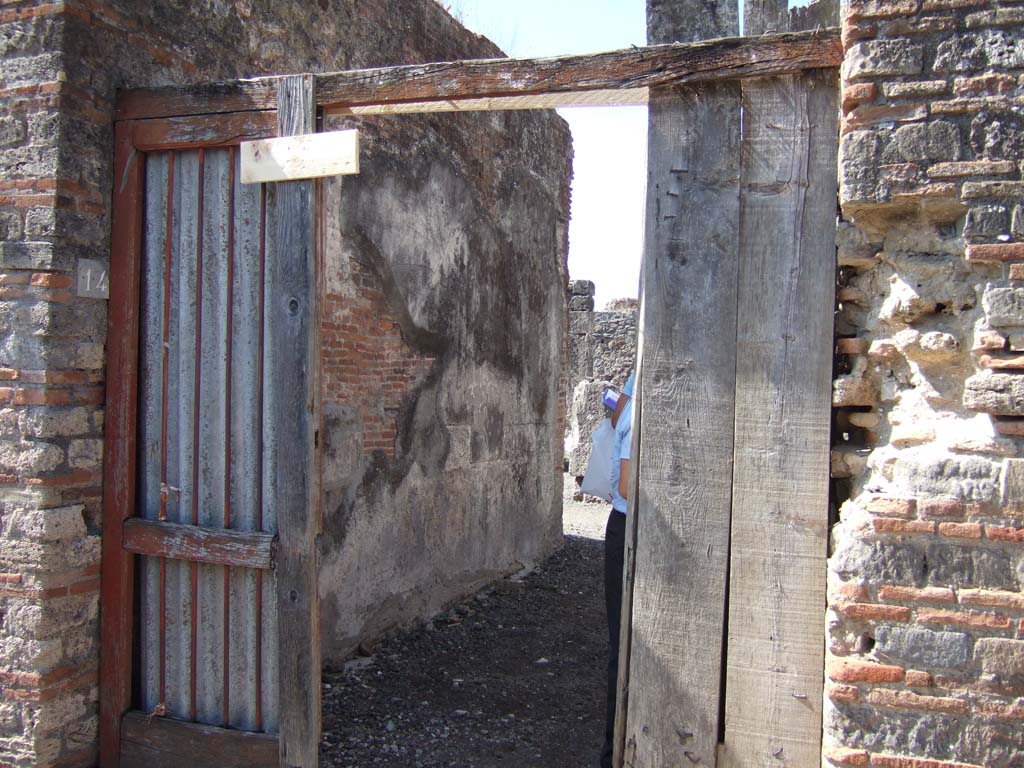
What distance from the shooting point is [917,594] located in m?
2.64

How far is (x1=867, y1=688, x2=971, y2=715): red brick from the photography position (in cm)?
261

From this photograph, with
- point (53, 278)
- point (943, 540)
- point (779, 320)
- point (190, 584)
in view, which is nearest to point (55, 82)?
point (53, 278)

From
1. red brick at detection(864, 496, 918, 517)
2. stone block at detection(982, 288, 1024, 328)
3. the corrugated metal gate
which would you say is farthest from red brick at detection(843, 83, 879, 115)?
the corrugated metal gate

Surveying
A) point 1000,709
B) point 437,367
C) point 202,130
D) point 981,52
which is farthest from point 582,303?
point 1000,709

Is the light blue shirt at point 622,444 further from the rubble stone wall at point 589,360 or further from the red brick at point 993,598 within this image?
the rubble stone wall at point 589,360

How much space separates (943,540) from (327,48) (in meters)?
4.55

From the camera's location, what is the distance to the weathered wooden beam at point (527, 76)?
293cm

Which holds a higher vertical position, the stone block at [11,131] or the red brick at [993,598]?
the stone block at [11,131]

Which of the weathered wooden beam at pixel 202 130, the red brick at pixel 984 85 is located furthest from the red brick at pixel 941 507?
the weathered wooden beam at pixel 202 130

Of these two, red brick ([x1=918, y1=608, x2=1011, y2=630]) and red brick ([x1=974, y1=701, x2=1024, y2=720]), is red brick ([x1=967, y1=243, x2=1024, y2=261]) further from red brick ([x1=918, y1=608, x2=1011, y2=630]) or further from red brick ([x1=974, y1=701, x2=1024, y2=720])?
red brick ([x1=974, y1=701, x2=1024, y2=720])

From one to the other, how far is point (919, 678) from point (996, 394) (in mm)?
858

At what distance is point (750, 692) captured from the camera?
2.96 metres

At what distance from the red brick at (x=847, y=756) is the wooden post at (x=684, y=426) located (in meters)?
0.41

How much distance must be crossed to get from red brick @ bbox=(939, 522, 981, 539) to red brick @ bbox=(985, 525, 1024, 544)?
1.1 inches
